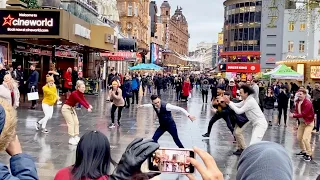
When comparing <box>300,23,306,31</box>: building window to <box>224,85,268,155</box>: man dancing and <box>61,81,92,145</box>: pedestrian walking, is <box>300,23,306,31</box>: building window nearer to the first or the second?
<box>224,85,268,155</box>: man dancing

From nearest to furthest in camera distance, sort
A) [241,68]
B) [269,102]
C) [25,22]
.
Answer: [269,102] < [25,22] < [241,68]

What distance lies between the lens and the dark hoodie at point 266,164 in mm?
1656

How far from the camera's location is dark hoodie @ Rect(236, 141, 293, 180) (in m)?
1.66

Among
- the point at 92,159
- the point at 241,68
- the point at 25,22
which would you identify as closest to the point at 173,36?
the point at 241,68

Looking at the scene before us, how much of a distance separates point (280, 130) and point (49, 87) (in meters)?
8.02

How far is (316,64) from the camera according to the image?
33.2 metres

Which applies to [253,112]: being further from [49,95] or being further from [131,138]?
[49,95]

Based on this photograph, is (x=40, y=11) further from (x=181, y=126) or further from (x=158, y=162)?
(x=158, y=162)

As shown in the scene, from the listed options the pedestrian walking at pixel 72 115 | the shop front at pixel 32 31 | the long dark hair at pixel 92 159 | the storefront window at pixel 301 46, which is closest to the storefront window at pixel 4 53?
the shop front at pixel 32 31

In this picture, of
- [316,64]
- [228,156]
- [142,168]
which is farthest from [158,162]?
[316,64]

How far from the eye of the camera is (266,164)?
1.66 meters

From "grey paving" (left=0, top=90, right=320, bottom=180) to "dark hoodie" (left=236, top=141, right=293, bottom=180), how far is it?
19.1 feet

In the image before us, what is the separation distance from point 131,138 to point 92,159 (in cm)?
844

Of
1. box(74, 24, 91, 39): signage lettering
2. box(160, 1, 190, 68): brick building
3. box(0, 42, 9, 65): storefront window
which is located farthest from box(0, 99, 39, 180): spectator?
box(160, 1, 190, 68): brick building
